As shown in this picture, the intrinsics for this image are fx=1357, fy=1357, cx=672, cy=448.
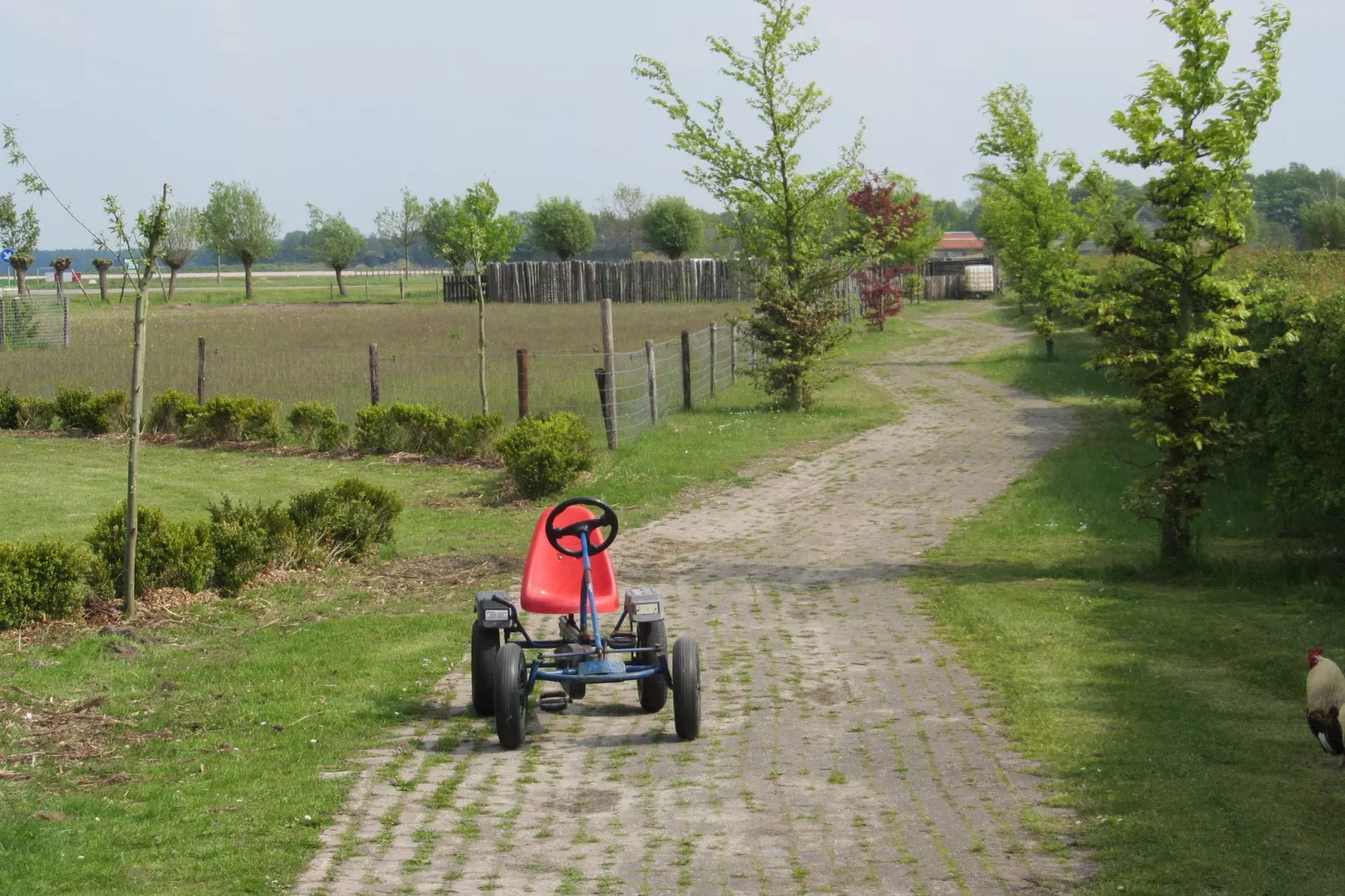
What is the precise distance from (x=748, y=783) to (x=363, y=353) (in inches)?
1077

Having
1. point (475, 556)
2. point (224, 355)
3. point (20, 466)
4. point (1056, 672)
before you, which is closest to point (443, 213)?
point (224, 355)

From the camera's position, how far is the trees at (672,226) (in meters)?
79.9

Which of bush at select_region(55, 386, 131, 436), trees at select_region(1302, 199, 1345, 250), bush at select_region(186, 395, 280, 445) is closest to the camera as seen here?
bush at select_region(186, 395, 280, 445)

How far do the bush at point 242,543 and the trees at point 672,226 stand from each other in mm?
70058

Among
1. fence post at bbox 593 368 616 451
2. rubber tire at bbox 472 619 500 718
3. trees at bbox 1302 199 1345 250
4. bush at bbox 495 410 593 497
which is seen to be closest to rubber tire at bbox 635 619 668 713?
rubber tire at bbox 472 619 500 718

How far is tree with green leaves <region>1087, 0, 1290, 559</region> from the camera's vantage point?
10.0m

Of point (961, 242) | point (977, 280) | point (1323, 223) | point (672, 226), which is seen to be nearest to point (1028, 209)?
point (1323, 223)

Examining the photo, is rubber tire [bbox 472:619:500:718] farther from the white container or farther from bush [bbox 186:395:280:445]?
the white container

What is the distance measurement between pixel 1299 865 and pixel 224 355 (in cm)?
3004

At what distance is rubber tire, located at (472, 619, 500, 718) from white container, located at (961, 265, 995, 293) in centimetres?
6409

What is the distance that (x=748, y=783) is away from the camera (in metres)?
6.11

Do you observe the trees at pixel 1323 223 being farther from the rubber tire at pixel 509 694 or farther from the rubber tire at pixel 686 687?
the rubber tire at pixel 509 694

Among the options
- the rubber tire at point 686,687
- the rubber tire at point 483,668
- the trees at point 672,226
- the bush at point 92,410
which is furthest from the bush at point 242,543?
the trees at point 672,226

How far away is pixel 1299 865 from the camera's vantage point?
4.86 metres
